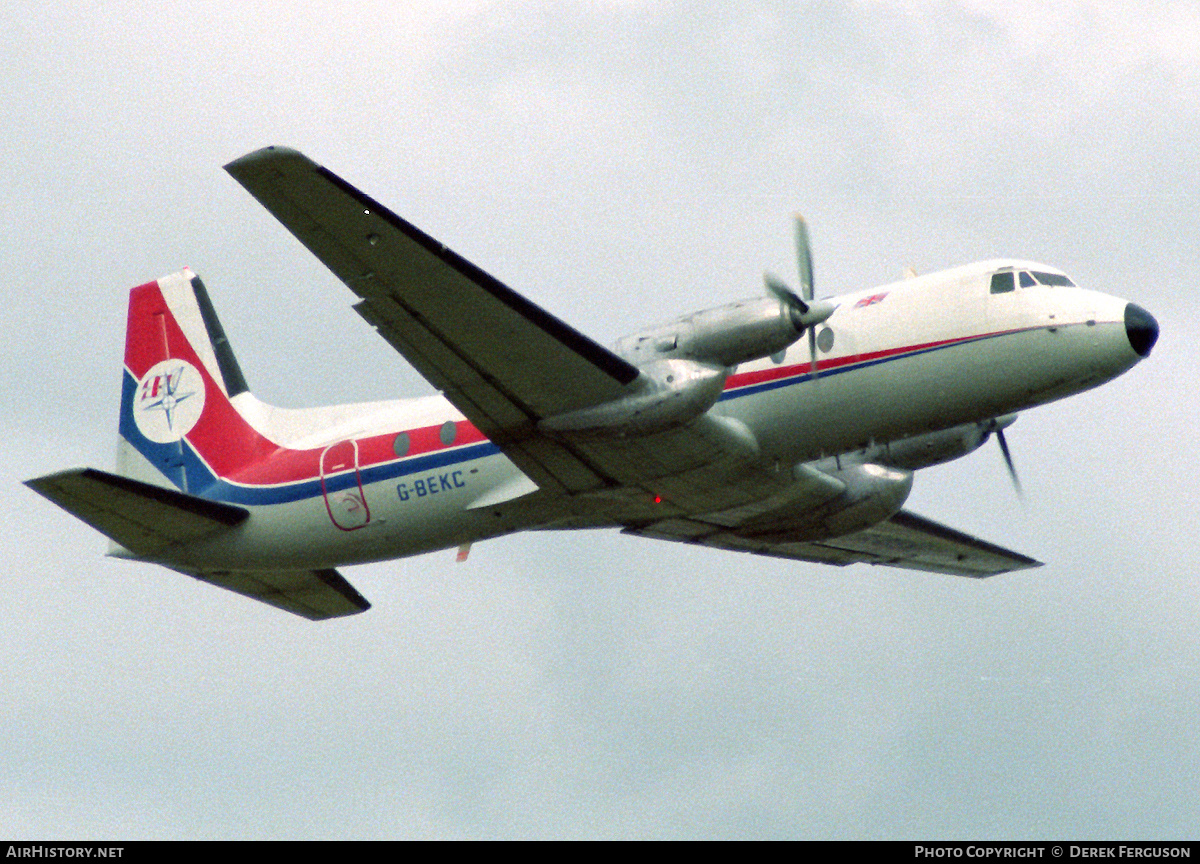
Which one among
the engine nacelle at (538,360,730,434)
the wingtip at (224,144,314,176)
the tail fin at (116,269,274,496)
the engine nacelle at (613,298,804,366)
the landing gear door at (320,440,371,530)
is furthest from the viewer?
the tail fin at (116,269,274,496)

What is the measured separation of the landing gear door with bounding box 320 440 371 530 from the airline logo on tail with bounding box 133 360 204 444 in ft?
11.7

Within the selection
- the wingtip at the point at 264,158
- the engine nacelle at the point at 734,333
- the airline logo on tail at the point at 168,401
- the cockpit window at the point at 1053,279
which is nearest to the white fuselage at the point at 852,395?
the cockpit window at the point at 1053,279

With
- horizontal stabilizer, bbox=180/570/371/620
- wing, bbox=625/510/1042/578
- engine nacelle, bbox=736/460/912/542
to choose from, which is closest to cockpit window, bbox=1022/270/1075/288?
engine nacelle, bbox=736/460/912/542

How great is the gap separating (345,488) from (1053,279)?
32.2 ft

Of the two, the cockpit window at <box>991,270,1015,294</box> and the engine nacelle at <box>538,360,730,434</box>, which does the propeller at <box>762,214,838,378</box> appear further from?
the cockpit window at <box>991,270,1015,294</box>

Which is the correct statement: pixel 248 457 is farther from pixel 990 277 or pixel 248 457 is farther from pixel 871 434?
pixel 990 277

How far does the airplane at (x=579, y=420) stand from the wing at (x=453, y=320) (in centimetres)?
3

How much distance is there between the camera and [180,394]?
24.2 m

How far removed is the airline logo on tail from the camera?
78.2 ft

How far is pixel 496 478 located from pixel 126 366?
311 inches

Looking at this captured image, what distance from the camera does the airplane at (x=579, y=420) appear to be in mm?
17547

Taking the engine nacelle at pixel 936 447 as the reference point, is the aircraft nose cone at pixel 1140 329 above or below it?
below

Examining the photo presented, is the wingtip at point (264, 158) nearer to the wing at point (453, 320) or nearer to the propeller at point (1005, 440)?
the wing at point (453, 320)

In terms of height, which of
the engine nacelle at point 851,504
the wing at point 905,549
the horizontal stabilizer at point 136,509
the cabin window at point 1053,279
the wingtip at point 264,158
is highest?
the wingtip at point 264,158
